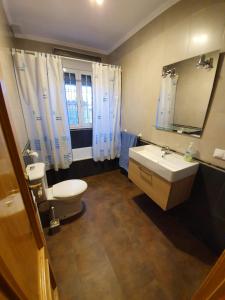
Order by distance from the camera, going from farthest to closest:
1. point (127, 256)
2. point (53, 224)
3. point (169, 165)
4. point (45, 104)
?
1. point (45, 104)
2. point (53, 224)
3. point (169, 165)
4. point (127, 256)

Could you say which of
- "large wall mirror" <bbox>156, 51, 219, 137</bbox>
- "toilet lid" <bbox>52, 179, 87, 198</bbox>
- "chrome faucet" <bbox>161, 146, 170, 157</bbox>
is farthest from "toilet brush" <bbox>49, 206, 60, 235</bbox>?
"large wall mirror" <bbox>156, 51, 219, 137</bbox>

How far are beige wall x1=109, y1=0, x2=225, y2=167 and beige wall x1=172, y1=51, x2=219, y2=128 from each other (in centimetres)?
7

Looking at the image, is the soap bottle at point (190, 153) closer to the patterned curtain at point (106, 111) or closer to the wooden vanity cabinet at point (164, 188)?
the wooden vanity cabinet at point (164, 188)

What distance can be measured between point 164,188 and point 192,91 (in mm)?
1032

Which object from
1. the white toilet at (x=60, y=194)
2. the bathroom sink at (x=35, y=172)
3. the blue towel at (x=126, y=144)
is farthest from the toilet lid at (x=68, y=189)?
the blue towel at (x=126, y=144)

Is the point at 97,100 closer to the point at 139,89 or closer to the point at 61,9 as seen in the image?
the point at 139,89

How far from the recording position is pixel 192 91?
1.37 m

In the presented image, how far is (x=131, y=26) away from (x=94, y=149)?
1.91 metres

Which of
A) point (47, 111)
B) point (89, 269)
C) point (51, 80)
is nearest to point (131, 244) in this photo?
point (89, 269)

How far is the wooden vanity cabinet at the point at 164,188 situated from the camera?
1274 mm

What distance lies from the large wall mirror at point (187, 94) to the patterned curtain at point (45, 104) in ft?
4.70

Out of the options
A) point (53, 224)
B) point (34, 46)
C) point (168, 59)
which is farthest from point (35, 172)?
point (34, 46)

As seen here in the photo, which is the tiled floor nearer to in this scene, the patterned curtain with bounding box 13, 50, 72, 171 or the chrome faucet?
the chrome faucet

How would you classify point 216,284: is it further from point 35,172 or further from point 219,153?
point 35,172
